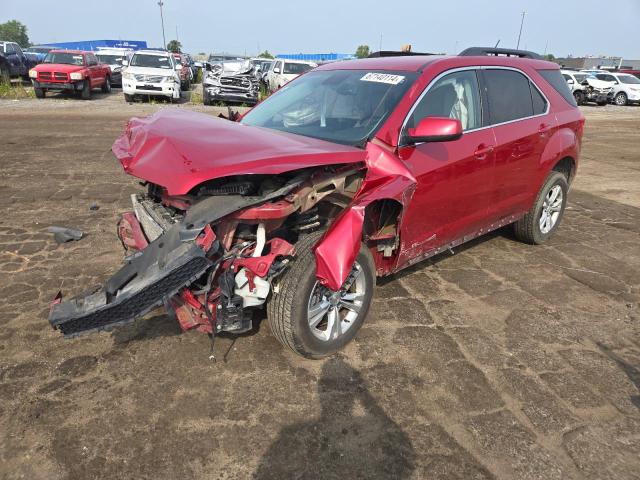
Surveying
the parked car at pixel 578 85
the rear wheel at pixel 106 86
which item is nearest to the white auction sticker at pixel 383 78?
the rear wheel at pixel 106 86

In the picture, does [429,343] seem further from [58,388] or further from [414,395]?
[58,388]

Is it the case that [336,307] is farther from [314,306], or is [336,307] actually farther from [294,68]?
[294,68]

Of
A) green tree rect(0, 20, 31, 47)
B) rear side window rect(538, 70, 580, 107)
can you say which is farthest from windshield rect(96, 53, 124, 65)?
green tree rect(0, 20, 31, 47)

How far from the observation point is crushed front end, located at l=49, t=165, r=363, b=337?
2.55m

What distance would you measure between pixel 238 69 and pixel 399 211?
1721 cm

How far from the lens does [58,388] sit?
284 cm

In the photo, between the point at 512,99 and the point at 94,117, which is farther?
the point at 94,117

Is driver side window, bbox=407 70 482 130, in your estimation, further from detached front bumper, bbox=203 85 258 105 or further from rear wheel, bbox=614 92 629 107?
rear wheel, bbox=614 92 629 107

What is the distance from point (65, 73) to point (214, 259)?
18.8m

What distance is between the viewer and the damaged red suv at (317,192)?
2.63 m

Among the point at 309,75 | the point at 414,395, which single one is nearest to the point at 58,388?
the point at 414,395

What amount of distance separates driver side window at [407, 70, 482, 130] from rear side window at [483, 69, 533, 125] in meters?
0.19

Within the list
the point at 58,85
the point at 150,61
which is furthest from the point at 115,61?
the point at 150,61

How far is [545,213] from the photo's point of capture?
5.30m
